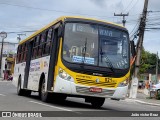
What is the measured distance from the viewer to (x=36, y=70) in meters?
19.6

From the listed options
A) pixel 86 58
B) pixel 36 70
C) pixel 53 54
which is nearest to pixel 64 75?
pixel 86 58

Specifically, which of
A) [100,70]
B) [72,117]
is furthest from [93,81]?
[72,117]

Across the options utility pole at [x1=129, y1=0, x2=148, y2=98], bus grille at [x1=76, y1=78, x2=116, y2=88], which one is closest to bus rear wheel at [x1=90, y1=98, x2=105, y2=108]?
bus grille at [x1=76, y1=78, x2=116, y2=88]

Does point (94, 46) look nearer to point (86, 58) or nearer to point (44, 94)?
point (86, 58)

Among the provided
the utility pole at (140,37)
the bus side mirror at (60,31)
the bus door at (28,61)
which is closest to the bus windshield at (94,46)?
the bus side mirror at (60,31)

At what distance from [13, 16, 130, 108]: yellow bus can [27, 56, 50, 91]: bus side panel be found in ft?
1.37

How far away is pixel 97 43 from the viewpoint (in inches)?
630

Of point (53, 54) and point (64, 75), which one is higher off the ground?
point (53, 54)

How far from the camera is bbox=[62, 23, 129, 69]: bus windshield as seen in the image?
15727mm

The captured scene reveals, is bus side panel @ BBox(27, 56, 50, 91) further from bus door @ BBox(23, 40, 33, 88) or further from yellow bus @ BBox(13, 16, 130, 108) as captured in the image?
bus door @ BBox(23, 40, 33, 88)

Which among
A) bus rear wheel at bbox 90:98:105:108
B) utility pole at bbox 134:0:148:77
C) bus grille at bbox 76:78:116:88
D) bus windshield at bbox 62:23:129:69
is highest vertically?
utility pole at bbox 134:0:148:77

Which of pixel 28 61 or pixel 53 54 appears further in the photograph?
pixel 28 61

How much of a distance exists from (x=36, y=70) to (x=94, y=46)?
179 inches

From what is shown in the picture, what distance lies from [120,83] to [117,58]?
3.09 ft
